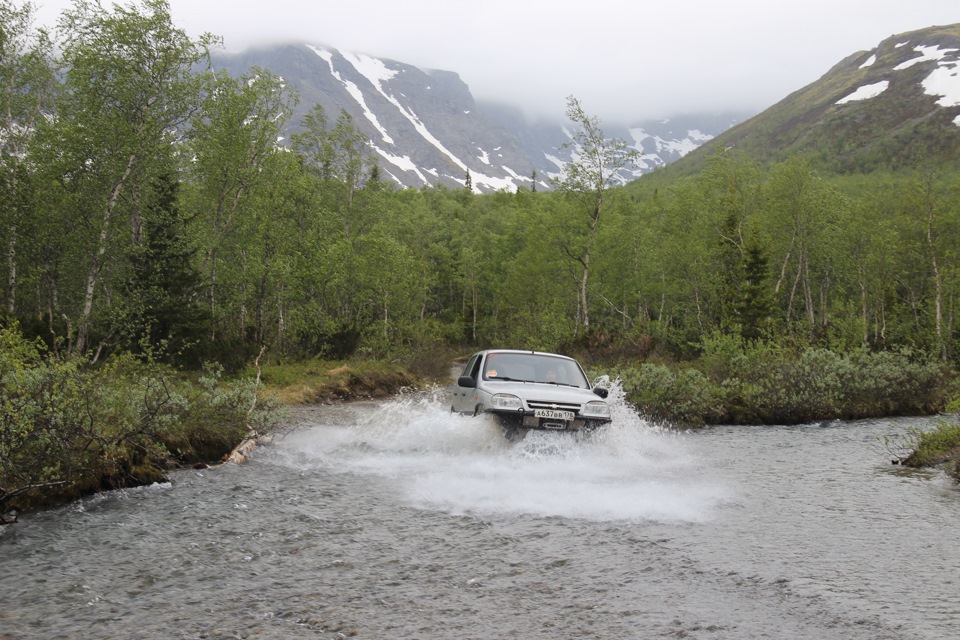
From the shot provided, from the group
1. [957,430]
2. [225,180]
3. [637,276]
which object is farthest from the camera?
[637,276]

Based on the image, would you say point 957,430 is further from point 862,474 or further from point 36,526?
point 36,526

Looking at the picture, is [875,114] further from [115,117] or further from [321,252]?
[115,117]

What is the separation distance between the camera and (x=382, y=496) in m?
9.35

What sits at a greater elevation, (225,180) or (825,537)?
(225,180)

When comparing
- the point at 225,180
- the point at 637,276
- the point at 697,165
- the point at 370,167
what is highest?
the point at 697,165

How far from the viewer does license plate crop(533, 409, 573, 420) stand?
34.6 feet

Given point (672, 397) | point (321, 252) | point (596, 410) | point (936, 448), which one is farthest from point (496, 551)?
point (321, 252)

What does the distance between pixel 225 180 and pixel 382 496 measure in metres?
24.6

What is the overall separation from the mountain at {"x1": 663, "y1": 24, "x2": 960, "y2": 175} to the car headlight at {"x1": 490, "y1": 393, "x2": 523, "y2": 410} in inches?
3477

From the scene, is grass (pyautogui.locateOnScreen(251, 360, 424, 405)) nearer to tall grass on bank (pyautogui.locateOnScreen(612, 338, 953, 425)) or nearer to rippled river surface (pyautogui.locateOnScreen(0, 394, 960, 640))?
tall grass on bank (pyautogui.locateOnScreen(612, 338, 953, 425))

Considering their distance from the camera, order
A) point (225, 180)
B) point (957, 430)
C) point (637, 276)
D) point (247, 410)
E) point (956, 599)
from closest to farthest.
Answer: point (956, 599) < point (957, 430) < point (247, 410) < point (225, 180) < point (637, 276)

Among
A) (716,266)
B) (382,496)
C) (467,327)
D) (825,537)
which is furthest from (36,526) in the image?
(467,327)

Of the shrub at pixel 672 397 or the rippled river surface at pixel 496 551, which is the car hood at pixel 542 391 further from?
the shrub at pixel 672 397

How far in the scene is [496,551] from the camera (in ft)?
22.6
